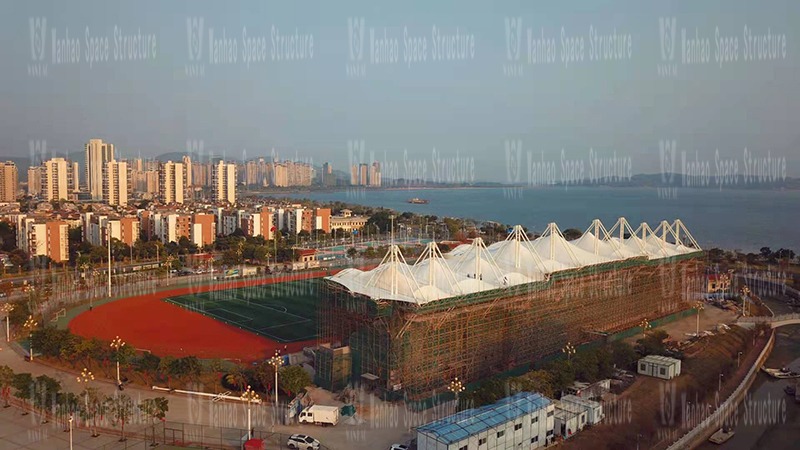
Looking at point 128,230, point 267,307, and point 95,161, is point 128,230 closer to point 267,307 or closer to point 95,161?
point 267,307

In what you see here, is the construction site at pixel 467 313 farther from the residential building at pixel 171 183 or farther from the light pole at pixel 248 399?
the residential building at pixel 171 183

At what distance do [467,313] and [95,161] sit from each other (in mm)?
50805

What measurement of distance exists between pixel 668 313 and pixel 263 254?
597 inches

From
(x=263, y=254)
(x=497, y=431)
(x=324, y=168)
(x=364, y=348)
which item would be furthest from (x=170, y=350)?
(x=324, y=168)

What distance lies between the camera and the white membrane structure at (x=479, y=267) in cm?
1002

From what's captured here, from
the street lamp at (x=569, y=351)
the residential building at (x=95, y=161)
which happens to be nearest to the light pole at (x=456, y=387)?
the street lamp at (x=569, y=351)

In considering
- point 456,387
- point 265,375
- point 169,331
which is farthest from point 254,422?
point 169,331

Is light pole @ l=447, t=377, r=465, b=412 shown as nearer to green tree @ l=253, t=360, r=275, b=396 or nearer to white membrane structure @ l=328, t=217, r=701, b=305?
white membrane structure @ l=328, t=217, r=701, b=305

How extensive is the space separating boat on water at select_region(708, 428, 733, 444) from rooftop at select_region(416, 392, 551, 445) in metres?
3.21

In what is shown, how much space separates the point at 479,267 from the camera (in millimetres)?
11258

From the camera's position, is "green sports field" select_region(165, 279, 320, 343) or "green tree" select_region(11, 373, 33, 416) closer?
"green tree" select_region(11, 373, 33, 416)

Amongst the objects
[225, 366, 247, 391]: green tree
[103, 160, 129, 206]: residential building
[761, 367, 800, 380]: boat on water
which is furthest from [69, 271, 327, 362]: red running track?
[103, 160, 129, 206]: residential building

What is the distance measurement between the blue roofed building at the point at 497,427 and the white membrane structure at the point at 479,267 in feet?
7.23

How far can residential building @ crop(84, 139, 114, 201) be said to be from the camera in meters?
48.6
